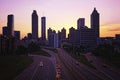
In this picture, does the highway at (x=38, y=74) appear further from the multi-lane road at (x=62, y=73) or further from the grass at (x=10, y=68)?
the grass at (x=10, y=68)

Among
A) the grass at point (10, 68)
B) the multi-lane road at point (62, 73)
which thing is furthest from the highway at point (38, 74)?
the grass at point (10, 68)

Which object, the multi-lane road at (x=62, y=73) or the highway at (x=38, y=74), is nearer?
the highway at (x=38, y=74)

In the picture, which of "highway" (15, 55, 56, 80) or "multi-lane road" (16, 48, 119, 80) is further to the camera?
"multi-lane road" (16, 48, 119, 80)

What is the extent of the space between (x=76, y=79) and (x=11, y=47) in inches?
5125

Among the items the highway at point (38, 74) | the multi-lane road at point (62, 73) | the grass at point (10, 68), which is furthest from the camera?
the grass at point (10, 68)

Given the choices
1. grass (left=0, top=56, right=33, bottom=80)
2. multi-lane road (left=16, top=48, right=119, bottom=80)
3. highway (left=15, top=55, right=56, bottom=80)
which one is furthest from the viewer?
grass (left=0, top=56, right=33, bottom=80)

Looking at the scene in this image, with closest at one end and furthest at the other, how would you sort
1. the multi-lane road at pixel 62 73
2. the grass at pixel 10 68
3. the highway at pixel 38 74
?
the highway at pixel 38 74 → the multi-lane road at pixel 62 73 → the grass at pixel 10 68

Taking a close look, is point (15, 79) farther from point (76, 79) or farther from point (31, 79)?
point (76, 79)

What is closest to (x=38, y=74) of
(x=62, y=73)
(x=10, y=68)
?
(x=62, y=73)

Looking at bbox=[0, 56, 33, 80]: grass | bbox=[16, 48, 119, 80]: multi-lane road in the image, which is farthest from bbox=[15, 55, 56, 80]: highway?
bbox=[0, 56, 33, 80]: grass

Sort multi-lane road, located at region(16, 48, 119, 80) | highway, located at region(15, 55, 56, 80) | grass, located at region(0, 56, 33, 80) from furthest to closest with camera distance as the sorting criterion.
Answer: grass, located at region(0, 56, 33, 80)
multi-lane road, located at region(16, 48, 119, 80)
highway, located at region(15, 55, 56, 80)

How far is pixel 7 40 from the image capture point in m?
178

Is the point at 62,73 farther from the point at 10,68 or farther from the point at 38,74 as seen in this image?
the point at 10,68

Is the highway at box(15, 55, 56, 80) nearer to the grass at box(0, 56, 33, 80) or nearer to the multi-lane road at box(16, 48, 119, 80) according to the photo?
the multi-lane road at box(16, 48, 119, 80)
